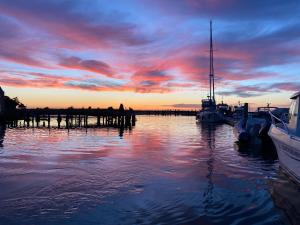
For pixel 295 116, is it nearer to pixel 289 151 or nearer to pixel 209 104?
pixel 289 151

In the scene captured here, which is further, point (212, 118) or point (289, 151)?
Result: point (212, 118)

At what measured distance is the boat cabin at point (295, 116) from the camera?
13227 millimetres

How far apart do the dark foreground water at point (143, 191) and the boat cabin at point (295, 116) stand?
196 centimetres

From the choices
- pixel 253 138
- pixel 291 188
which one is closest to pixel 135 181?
pixel 291 188

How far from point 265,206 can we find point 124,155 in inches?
441

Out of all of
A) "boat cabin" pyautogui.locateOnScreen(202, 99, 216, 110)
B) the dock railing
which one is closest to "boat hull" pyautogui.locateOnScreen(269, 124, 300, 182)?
the dock railing

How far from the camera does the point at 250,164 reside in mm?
18016

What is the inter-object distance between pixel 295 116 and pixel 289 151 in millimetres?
1942

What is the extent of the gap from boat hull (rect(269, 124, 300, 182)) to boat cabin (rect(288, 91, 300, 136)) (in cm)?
37

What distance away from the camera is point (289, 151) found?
1265 centimetres

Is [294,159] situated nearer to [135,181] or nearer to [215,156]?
[135,181]

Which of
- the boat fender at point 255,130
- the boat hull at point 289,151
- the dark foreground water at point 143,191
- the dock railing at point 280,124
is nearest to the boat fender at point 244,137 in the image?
the boat fender at point 255,130

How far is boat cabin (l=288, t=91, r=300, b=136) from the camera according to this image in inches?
521

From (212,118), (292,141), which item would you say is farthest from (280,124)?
(212,118)
